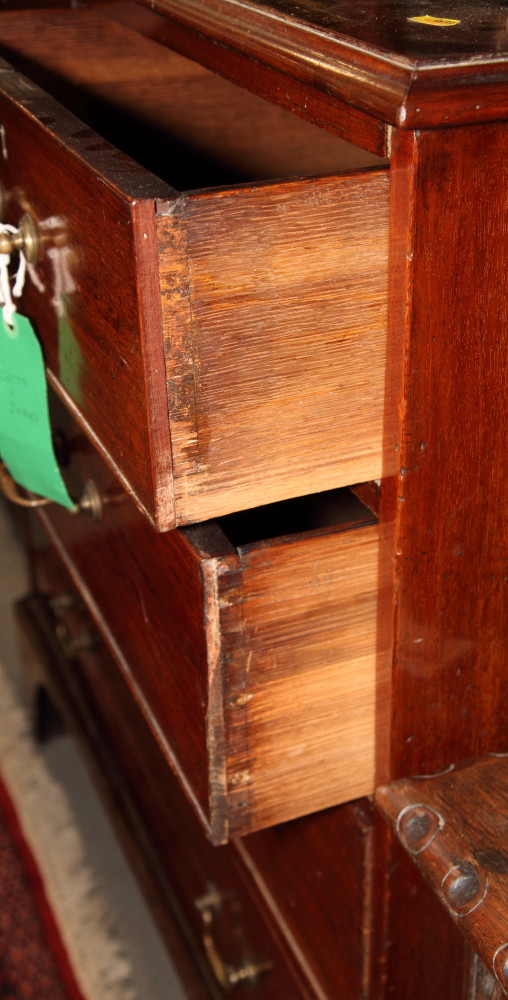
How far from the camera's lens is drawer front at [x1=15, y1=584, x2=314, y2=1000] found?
816 mm

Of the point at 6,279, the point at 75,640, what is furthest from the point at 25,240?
the point at 75,640

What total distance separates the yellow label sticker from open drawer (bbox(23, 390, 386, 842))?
0.21 meters

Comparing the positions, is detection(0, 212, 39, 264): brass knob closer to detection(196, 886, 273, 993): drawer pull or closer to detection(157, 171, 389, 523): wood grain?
detection(157, 171, 389, 523): wood grain

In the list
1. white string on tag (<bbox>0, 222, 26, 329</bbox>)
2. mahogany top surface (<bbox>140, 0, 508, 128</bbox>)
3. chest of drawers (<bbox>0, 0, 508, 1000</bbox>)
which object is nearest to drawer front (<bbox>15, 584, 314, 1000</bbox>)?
chest of drawers (<bbox>0, 0, 508, 1000</bbox>)

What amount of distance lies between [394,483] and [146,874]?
73 centimetres

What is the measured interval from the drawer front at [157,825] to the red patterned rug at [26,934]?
212 millimetres

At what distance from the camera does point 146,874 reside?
1061 millimetres

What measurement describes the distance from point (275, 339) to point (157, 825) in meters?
0.75

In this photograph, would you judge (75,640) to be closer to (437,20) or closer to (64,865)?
(64,865)

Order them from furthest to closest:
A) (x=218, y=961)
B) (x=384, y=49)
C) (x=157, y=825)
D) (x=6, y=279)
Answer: (x=157, y=825), (x=218, y=961), (x=6, y=279), (x=384, y=49)

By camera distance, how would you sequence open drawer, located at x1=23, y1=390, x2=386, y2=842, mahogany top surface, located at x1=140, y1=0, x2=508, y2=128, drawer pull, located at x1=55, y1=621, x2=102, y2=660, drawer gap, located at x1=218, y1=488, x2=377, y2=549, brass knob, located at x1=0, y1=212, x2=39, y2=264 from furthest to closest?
drawer pull, located at x1=55, y1=621, x2=102, y2=660 < drawer gap, located at x1=218, y1=488, x2=377, y2=549 < brass knob, located at x1=0, y1=212, x2=39, y2=264 < open drawer, located at x1=23, y1=390, x2=386, y2=842 < mahogany top surface, located at x1=140, y1=0, x2=508, y2=128

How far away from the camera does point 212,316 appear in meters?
0.41

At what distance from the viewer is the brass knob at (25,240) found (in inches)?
22.7

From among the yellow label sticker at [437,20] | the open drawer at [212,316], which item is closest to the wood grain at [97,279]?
the open drawer at [212,316]
